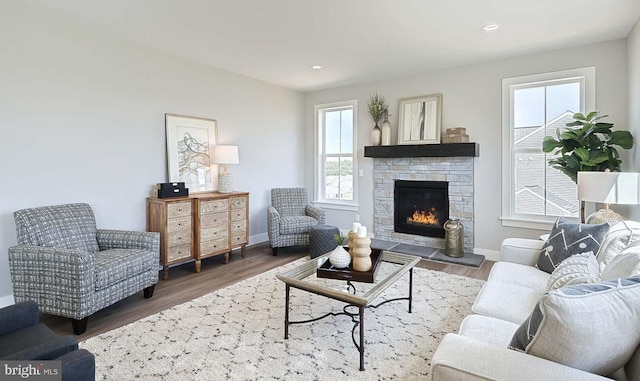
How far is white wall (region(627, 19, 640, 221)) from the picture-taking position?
324cm

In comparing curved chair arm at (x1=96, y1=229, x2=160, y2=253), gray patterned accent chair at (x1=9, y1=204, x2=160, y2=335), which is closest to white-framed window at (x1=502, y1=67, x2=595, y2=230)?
curved chair arm at (x1=96, y1=229, x2=160, y2=253)

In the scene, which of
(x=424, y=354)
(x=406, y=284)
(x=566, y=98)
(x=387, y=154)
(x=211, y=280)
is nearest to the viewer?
(x=424, y=354)

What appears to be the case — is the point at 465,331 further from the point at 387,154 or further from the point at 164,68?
the point at 164,68

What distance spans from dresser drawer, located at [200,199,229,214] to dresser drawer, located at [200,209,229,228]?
5 cm

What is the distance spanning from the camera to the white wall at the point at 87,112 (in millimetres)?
3037

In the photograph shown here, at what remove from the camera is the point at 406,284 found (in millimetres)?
3547

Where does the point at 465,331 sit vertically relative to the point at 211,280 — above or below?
above

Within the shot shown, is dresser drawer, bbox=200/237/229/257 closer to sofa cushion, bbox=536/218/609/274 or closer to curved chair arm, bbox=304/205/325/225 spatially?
curved chair arm, bbox=304/205/325/225

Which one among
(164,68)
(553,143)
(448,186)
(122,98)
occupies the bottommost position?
(448,186)

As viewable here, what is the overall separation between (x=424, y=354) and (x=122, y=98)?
393 centimetres

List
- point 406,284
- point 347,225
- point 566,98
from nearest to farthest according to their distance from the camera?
point 406,284 < point 566,98 < point 347,225

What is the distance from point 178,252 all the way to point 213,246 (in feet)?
Answer: 1.53

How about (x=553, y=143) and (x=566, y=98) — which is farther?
(x=566, y=98)

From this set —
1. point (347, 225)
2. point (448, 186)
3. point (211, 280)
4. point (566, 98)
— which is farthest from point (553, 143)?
point (211, 280)
